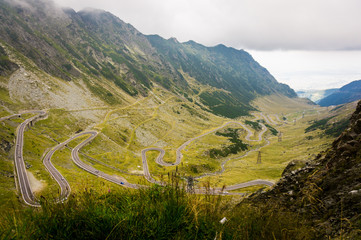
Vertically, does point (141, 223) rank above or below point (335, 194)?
above

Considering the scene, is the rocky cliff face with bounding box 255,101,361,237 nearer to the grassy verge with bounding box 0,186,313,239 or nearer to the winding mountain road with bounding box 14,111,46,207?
the grassy verge with bounding box 0,186,313,239

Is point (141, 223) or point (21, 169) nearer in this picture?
point (141, 223)

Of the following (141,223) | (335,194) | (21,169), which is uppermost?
(141,223)

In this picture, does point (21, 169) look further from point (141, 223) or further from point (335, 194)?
point (335, 194)

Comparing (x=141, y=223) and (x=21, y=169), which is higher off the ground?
(x=141, y=223)

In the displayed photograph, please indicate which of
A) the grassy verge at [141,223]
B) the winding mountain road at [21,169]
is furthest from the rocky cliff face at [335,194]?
the winding mountain road at [21,169]

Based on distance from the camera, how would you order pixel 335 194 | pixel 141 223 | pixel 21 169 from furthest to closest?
pixel 21 169 < pixel 335 194 < pixel 141 223

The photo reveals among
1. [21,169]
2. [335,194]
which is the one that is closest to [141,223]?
[335,194]

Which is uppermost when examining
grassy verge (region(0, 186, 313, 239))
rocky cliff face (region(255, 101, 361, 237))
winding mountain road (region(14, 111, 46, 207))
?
grassy verge (region(0, 186, 313, 239))

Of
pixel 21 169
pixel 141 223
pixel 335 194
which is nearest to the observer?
pixel 141 223

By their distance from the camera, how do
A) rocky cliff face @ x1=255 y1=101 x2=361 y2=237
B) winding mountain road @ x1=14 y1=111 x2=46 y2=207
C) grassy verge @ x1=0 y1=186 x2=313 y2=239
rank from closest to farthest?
grassy verge @ x1=0 y1=186 x2=313 y2=239
rocky cliff face @ x1=255 y1=101 x2=361 y2=237
winding mountain road @ x1=14 y1=111 x2=46 y2=207

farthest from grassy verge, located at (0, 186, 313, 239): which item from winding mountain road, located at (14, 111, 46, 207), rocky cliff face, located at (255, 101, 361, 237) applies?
winding mountain road, located at (14, 111, 46, 207)

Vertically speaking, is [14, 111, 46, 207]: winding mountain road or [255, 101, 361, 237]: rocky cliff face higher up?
[255, 101, 361, 237]: rocky cliff face

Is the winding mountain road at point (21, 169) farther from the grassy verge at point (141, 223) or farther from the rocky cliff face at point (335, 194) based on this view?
the rocky cliff face at point (335, 194)
